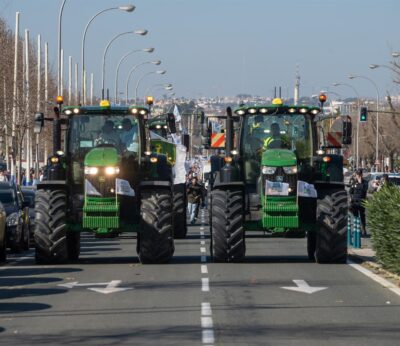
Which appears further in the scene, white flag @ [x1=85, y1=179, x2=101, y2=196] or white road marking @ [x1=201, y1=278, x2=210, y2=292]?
white flag @ [x1=85, y1=179, x2=101, y2=196]

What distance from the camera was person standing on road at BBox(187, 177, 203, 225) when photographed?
46.4 metres

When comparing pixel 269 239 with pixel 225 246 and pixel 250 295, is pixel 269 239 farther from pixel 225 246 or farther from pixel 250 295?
pixel 250 295

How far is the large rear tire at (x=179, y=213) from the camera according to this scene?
3603 centimetres

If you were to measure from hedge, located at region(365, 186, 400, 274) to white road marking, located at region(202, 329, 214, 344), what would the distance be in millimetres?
7577

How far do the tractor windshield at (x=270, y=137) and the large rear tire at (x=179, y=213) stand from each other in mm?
10265

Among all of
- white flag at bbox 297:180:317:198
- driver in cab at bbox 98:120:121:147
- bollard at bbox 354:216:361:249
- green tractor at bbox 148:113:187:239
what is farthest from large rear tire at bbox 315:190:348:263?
green tractor at bbox 148:113:187:239

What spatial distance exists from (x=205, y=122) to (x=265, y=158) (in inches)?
66.2

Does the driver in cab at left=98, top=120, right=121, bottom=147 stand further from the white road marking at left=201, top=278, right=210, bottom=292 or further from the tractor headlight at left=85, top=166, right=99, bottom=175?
the white road marking at left=201, top=278, right=210, bottom=292

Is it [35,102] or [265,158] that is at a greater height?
[35,102]

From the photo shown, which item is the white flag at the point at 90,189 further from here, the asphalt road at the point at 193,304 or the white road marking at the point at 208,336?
the white road marking at the point at 208,336

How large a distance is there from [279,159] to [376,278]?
168 inches

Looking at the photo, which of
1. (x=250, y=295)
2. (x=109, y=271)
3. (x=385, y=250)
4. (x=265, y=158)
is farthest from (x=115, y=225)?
(x=250, y=295)

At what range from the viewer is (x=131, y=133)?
26.0m

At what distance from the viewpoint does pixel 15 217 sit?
30.0 m
